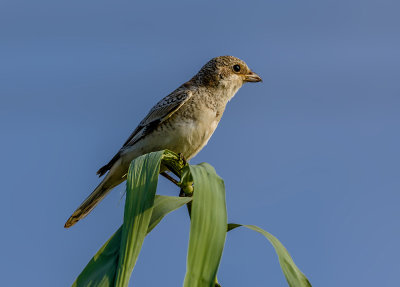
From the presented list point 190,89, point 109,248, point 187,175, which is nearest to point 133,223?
point 109,248

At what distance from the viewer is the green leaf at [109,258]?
5.94 ft

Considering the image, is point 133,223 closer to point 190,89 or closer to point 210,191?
point 210,191

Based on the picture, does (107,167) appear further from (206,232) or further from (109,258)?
(206,232)

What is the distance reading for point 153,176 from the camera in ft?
6.75

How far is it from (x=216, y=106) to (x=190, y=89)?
0.33 meters

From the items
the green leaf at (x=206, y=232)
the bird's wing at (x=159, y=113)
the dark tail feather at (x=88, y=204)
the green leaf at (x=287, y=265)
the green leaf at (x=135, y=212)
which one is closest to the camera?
the green leaf at (x=206, y=232)

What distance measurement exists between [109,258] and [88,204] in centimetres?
291

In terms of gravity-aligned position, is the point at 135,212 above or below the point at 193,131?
below

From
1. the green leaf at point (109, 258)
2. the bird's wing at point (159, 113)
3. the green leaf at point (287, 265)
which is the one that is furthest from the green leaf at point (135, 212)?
the bird's wing at point (159, 113)

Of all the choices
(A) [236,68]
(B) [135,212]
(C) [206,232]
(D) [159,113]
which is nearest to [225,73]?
(A) [236,68]

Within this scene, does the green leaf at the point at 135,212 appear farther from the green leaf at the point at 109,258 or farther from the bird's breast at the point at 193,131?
the bird's breast at the point at 193,131

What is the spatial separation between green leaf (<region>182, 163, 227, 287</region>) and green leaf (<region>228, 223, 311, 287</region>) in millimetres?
286

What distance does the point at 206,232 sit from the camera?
1.80 m

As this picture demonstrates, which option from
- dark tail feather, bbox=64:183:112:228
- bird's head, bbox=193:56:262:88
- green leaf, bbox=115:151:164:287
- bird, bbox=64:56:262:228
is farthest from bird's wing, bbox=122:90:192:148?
green leaf, bbox=115:151:164:287
